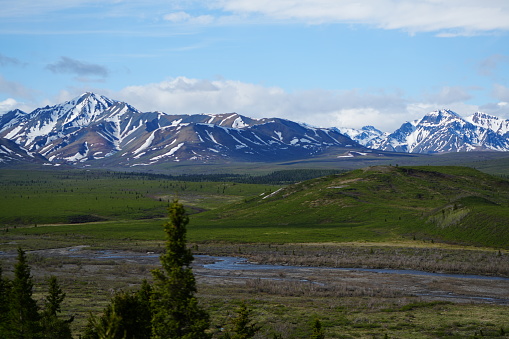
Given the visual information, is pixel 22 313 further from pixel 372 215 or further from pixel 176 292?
pixel 372 215

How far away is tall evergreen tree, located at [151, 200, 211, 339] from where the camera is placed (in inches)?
952

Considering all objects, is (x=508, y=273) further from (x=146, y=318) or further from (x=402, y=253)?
(x=146, y=318)

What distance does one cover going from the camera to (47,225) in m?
160

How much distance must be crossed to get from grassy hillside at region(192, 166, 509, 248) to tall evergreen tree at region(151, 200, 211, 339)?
98.0 m

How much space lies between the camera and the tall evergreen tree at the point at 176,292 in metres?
24.2

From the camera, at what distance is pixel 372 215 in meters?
156

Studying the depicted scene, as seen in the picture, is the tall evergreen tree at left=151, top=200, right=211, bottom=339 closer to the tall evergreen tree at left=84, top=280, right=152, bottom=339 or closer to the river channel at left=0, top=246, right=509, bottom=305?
the tall evergreen tree at left=84, top=280, right=152, bottom=339

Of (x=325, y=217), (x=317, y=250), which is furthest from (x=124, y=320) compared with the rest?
(x=325, y=217)

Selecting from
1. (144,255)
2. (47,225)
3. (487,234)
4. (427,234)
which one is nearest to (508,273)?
(487,234)

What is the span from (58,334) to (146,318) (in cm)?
884

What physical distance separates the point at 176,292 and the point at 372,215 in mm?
137730

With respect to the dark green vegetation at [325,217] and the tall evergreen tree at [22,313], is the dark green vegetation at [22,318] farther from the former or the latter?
the dark green vegetation at [325,217]

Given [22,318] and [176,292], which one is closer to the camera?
[176,292]

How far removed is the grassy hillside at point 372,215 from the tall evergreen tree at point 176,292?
9804 centimetres
